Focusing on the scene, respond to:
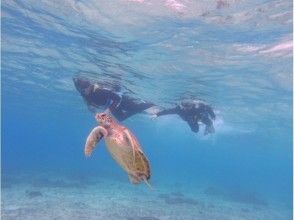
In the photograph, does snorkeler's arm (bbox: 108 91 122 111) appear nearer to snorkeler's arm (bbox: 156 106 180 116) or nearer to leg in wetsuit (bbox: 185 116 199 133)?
snorkeler's arm (bbox: 156 106 180 116)

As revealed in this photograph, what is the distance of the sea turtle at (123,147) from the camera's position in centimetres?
420

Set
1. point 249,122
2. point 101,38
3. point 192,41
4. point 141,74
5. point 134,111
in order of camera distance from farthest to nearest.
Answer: point 249,122 < point 141,74 < point 134,111 < point 101,38 < point 192,41

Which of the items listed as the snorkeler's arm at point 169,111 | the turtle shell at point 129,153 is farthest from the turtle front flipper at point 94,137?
the snorkeler's arm at point 169,111

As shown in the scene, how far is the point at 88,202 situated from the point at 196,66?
12682 mm

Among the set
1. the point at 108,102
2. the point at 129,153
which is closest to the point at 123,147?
the point at 129,153

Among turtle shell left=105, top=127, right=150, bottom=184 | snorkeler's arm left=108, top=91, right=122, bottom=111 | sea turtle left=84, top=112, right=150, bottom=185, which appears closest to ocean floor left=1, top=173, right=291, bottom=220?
snorkeler's arm left=108, top=91, right=122, bottom=111

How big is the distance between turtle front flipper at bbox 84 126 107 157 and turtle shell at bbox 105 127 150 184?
114 millimetres

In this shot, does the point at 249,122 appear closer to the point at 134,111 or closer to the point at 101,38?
the point at 134,111

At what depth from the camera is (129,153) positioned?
4.21 metres

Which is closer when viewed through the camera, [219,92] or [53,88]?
[219,92]

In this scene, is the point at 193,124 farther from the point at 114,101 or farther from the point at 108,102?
the point at 108,102

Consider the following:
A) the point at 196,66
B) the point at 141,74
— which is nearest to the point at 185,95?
the point at 141,74

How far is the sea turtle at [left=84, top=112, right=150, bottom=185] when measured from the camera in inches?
165

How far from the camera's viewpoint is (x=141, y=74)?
963 inches
